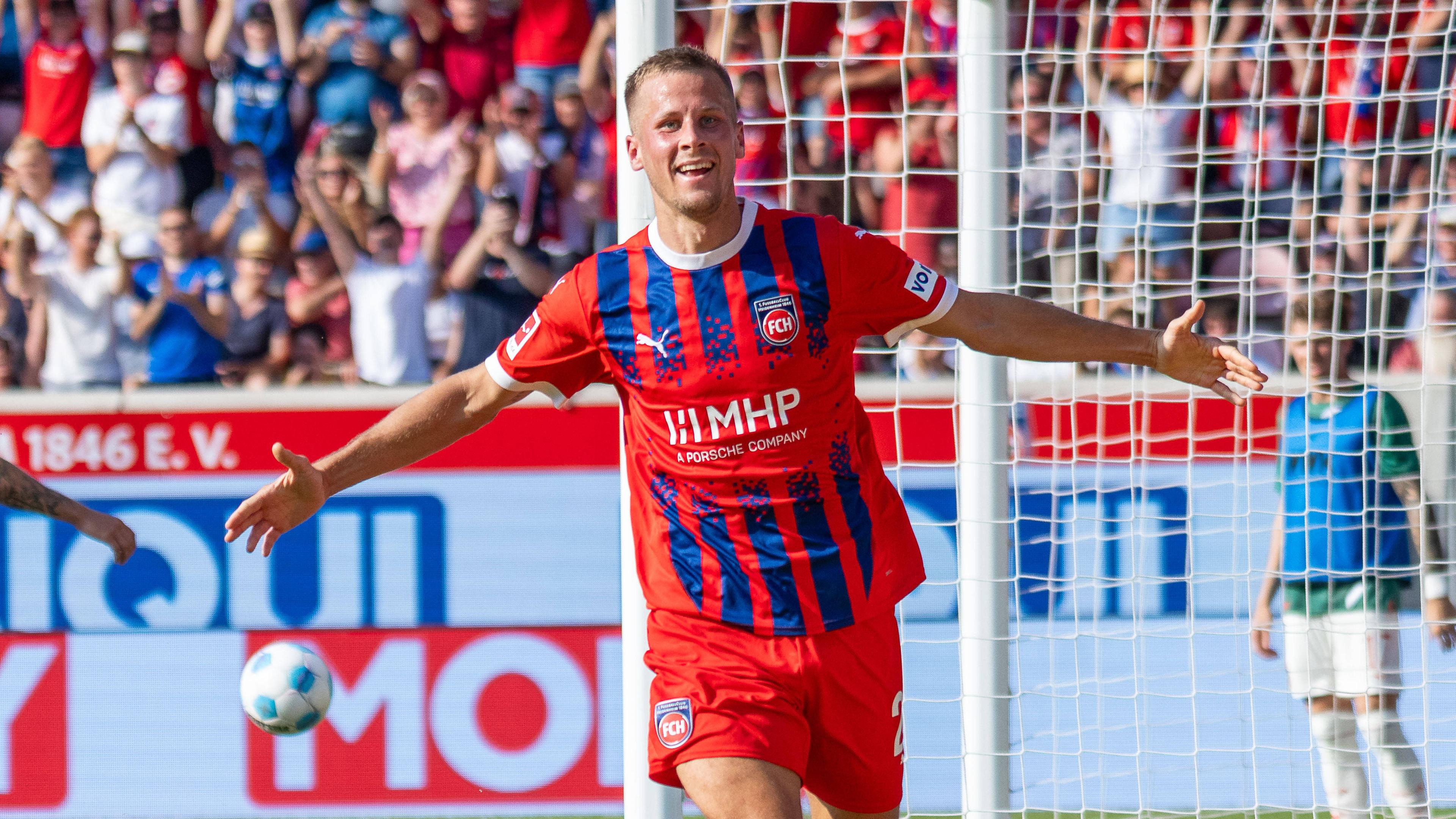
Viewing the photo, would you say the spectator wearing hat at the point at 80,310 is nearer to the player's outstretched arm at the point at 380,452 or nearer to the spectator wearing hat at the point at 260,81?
the spectator wearing hat at the point at 260,81

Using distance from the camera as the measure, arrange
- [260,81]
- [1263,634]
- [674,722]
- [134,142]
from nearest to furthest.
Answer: [674,722], [1263,634], [134,142], [260,81]

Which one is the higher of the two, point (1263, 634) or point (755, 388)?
point (755, 388)

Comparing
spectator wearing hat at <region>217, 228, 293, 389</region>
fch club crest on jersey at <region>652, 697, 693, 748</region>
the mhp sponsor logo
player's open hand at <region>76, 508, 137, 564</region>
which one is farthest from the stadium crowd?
fch club crest on jersey at <region>652, 697, 693, 748</region>

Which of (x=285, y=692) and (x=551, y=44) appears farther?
(x=551, y=44)

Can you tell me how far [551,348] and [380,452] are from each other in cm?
48

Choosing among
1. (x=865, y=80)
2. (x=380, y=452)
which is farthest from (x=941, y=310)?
(x=865, y=80)

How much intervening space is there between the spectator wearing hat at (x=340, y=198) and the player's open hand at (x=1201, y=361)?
531cm

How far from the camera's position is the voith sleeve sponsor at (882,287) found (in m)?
3.47

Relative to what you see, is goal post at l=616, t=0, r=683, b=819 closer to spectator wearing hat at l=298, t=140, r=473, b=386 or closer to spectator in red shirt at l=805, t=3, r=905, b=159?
spectator in red shirt at l=805, t=3, r=905, b=159

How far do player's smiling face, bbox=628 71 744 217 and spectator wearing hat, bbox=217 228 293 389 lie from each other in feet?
15.2

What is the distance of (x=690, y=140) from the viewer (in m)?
3.28

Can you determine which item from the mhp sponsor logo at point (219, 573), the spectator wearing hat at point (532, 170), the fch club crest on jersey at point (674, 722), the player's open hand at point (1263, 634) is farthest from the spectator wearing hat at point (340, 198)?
the fch club crest on jersey at point (674, 722)

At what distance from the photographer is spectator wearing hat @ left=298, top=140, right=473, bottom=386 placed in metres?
7.48

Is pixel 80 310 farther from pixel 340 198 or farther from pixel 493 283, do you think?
pixel 493 283
